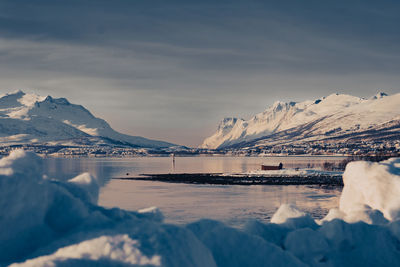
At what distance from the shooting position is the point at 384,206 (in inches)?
730

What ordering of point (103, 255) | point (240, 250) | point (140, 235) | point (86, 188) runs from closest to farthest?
point (103, 255)
point (140, 235)
point (240, 250)
point (86, 188)

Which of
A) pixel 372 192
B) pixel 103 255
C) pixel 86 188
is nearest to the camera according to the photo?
pixel 103 255

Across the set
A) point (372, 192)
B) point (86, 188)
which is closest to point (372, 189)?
point (372, 192)

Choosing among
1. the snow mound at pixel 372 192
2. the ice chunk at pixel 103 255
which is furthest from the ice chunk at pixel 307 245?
the ice chunk at pixel 103 255

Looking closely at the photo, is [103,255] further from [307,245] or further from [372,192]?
[372,192]

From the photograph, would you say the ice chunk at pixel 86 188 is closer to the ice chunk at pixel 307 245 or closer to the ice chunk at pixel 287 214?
the ice chunk at pixel 307 245

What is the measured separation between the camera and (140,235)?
394 inches

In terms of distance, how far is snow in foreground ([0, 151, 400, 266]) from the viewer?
9.77 meters

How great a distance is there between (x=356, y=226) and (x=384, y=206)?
399 centimetres

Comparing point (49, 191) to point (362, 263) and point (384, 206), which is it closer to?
point (362, 263)

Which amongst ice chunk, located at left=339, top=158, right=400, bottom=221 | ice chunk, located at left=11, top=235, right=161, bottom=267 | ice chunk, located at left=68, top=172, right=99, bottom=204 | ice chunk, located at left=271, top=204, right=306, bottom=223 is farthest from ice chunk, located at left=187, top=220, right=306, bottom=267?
ice chunk, located at left=339, top=158, right=400, bottom=221

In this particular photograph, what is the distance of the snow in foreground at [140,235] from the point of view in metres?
9.77

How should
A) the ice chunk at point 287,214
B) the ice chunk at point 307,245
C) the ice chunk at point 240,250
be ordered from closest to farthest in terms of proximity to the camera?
1. the ice chunk at point 240,250
2. the ice chunk at point 307,245
3. the ice chunk at point 287,214

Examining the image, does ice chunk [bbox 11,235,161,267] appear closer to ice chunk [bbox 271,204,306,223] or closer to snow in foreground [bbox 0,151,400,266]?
snow in foreground [bbox 0,151,400,266]
